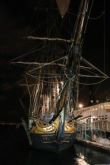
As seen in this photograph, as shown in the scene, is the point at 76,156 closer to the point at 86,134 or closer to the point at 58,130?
the point at 58,130

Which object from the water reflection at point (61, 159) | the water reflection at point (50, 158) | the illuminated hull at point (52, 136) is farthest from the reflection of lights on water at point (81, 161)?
the illuminated hull at point (52, 136)

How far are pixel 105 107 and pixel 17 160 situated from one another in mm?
22964

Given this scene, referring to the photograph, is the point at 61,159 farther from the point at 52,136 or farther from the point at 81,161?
the point at 52,136

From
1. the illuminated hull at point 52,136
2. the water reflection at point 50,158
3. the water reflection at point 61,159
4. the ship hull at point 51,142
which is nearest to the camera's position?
the water reflection at point 61,159

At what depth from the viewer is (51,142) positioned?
37000 millimetres

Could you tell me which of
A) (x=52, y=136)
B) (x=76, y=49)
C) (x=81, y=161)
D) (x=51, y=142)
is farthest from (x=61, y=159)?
(x=76, y=49)

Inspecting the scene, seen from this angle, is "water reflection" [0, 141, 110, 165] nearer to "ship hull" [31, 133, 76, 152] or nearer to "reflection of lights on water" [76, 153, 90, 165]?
"reflection of lights on water" [76, 153, 90, 165]

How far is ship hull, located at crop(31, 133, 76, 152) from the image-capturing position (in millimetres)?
36719

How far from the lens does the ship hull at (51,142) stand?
36719mm

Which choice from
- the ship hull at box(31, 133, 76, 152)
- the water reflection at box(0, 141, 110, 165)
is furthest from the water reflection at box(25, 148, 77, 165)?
the ship hull at box(31, 133, 76, 152)

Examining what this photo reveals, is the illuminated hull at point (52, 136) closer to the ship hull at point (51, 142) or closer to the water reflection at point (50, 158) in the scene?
the ship hull at point (51, 142)

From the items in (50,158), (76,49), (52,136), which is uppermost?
(76,49)

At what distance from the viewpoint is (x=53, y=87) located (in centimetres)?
5200

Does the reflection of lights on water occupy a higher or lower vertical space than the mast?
lower
